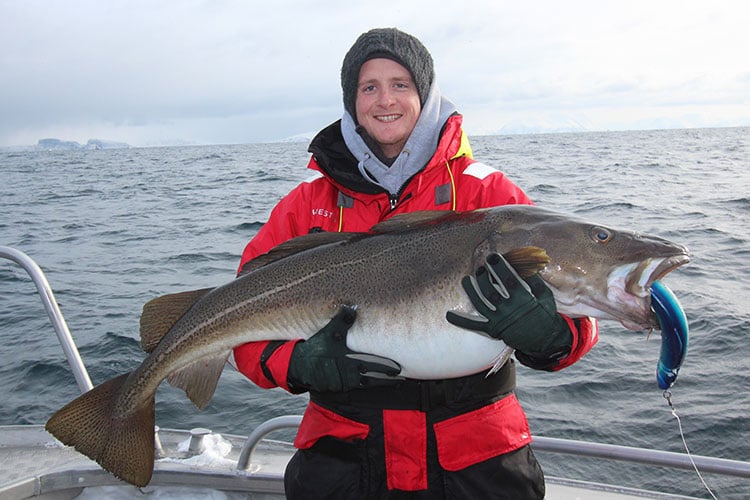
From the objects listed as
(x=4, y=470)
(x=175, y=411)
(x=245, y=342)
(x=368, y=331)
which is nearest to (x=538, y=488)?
(x=368, y=331)

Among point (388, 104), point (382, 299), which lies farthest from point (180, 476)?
point (388, 104)

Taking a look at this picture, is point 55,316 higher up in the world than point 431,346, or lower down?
lower down

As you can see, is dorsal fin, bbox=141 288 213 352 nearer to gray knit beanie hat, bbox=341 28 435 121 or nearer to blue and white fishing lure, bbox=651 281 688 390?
gray knit beanie hat, bbox=341 28 435 121

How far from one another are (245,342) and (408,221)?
1066mm

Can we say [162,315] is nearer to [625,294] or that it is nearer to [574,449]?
[625,294]

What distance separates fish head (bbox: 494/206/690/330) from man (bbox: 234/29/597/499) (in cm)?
16

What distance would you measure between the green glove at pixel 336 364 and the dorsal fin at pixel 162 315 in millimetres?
747

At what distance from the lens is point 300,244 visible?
3283 mm

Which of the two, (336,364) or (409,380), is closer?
(336,364)

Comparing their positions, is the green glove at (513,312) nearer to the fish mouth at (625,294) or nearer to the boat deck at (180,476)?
the fish mouth at (625,294)

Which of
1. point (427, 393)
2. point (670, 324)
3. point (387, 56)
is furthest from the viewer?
point (387, 56)

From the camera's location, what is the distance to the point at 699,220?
16.0 m

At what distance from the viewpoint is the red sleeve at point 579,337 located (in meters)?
3.01

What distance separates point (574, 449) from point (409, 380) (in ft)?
4.32
